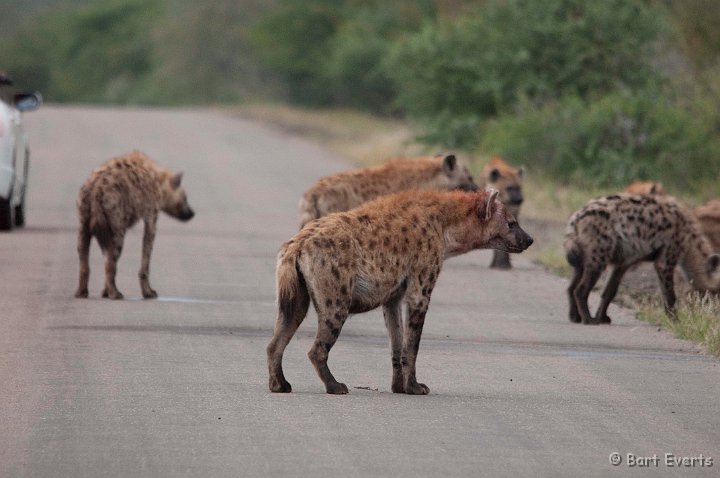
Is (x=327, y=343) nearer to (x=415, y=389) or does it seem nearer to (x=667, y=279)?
(x=415, y=389)

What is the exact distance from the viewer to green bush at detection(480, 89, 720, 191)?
790 inches

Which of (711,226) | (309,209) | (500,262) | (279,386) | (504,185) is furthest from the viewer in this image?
(504,185)

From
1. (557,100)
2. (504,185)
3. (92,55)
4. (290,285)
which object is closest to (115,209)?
(290,285)

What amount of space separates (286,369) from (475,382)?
3.33 feet

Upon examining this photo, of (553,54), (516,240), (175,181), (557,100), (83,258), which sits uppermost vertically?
(553,54)

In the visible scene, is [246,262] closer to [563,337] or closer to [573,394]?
[563,337]

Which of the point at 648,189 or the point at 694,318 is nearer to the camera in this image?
the point at 694,318

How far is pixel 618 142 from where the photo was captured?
2062cm

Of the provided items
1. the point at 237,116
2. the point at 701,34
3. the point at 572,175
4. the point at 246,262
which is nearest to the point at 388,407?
the point at 246,262

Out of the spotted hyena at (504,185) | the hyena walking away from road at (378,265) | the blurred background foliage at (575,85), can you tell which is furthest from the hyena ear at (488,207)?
the blurred background foliage at (575,85)

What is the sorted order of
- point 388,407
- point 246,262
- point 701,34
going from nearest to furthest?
point 388,407, point 246,262, point 701,34

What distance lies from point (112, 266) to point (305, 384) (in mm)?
3305

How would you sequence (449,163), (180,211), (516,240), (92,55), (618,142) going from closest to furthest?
(516,240), (180,211), (449,163), (618,142), (92,55)

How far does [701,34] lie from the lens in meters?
25.9
